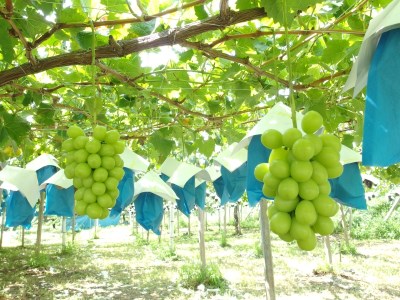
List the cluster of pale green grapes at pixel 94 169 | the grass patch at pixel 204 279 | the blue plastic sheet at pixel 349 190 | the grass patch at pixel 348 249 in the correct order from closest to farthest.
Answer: the cluster of pale green grapes at pixel 94 169
the blue plastic sheet at pixel 349 190
the grass patch at pixel 204 279
the grass patch at pixel 348 249

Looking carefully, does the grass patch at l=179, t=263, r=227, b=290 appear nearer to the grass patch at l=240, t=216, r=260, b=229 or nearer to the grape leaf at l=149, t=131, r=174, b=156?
the grape leaf at l=149, t=131, r=174, b=156

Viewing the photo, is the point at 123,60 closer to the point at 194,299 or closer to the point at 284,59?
the point at 284,59

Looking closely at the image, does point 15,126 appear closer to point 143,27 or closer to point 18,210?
point 18,210

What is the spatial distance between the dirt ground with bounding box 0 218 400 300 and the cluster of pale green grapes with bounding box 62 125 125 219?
394 cm

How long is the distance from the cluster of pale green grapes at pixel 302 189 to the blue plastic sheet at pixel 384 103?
192mm

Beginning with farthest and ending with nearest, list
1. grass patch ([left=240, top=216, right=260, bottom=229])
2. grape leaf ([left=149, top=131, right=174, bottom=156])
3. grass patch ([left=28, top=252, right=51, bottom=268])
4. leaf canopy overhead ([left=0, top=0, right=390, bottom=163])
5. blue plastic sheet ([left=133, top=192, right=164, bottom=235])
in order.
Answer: grass patch ([left=240, top=216, right=260, bottom=229]) < grass patch ([left=28, top=252, right=51, bottom=268]) < grape leaf ([left=149, top=131, right=174, bottom=156]) < blue plastic sheet ([left=133, top=192, right=164, bottom=235]) < leaf canopy overhead ([left=0, top=0, right=390, bottom=163])

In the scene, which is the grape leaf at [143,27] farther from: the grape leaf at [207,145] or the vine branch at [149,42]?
the grape leaf at [207,145]

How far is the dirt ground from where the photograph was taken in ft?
19.6

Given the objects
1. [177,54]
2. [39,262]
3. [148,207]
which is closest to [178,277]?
[39,262]

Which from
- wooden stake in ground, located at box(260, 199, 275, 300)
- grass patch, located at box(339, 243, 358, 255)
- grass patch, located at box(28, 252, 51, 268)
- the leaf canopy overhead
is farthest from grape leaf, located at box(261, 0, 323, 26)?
grass patch, located at box(339, 243, 358, 255)

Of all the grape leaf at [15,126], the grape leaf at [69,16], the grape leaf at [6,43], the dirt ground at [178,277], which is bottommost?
the dirt ground at [178,277]

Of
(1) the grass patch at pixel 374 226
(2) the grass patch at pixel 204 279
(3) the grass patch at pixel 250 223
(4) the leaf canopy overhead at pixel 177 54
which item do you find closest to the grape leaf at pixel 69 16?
(4) the leaf canopy overhead at pixel 177 54

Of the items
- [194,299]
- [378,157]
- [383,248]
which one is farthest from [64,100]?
[383,248]

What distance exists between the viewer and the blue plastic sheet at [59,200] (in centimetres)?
258
